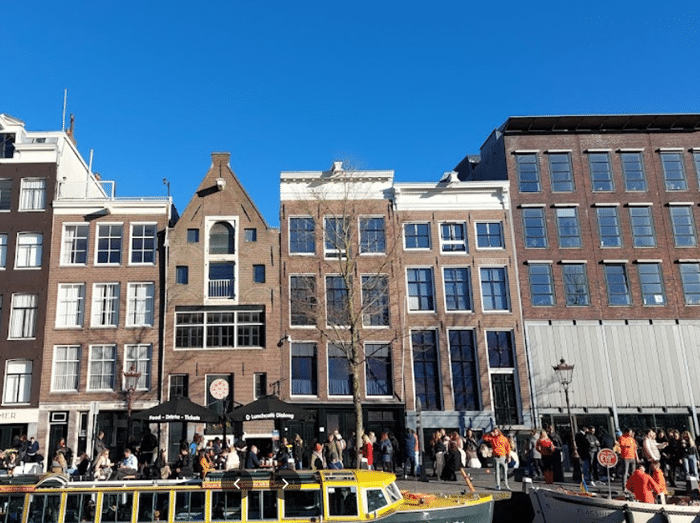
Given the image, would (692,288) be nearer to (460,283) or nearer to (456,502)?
(460,283)

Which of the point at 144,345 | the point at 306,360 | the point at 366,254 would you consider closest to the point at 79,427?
the point at 144,345

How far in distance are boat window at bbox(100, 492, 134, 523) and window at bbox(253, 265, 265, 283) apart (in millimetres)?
18855

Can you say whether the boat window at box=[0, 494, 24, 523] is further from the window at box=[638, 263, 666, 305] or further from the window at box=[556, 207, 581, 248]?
the window at box=[638, 263, 666, 305]

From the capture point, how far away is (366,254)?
3644 centimetres

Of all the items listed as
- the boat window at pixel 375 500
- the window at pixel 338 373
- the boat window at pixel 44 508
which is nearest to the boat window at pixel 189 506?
the boat window at pixel 44 508

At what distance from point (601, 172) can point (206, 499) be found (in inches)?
1175

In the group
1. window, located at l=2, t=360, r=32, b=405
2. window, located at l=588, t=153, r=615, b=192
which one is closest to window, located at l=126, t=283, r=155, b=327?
window, located at l=2, t=360, r=32, b=405

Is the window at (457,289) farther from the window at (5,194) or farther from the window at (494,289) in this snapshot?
the window at (5,194)

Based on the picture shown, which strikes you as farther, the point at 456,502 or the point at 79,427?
the point at 79,427

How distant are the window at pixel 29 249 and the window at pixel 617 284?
30.2m

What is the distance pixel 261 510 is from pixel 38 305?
22.7 metres

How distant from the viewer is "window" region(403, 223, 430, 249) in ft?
121

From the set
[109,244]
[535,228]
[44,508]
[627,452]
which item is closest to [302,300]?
[109,244]

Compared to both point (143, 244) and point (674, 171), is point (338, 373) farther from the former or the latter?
point (674, 171)
